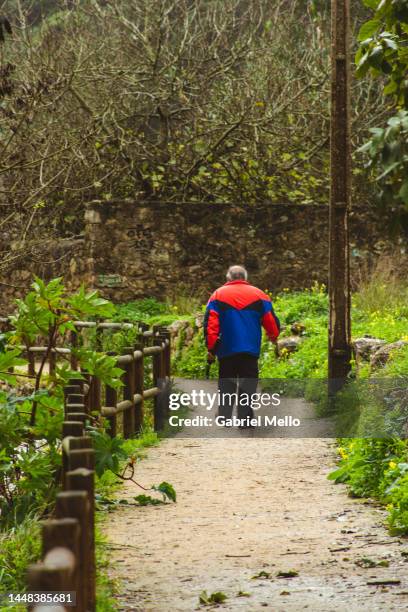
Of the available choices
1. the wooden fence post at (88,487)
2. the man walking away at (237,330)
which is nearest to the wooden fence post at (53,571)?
the wooden fence post at (88,487)

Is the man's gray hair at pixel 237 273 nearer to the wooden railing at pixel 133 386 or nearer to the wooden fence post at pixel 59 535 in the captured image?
the wooden railing at pixel 133 386

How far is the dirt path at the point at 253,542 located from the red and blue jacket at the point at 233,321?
Result: 2184 mm

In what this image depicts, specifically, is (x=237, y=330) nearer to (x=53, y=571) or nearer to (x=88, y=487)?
(x=88, y=487)

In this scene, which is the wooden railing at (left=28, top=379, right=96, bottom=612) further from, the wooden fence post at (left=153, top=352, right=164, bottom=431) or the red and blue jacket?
the wooden fence post at (left=153, top=352, right=164, bottom=431)

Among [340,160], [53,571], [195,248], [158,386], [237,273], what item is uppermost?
[340,160]

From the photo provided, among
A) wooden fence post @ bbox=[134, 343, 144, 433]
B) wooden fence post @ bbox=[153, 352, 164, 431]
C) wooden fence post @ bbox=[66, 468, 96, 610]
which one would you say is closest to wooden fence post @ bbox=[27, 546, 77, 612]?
wooden fence post @ bbox=[66, 468, 96, 610]

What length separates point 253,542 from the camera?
6.88 metres

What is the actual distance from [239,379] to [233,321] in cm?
63

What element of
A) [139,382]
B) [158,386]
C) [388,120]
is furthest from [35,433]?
[158,386]

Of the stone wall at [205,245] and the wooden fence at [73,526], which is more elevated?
the stone wall at [205,245]

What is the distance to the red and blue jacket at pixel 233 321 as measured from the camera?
12.0 m

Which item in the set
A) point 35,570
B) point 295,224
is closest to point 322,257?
point 295,224

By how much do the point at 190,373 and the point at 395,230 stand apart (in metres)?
10.7

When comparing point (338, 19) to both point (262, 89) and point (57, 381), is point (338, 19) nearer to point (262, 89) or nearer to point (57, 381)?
point (57, 381)
